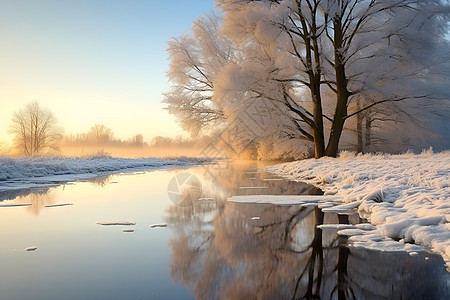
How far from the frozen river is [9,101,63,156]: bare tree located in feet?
156

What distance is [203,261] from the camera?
284cm

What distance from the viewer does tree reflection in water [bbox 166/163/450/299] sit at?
223 cm

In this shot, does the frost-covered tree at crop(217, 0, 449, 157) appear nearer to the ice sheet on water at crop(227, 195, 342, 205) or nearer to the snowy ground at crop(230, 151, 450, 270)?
the snowy ground at crop(230, 151, 450, 270)

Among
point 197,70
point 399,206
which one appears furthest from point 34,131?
point 399,206

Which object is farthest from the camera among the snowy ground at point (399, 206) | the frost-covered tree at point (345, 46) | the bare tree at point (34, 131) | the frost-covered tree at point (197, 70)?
the bare tree at point (34, 131)

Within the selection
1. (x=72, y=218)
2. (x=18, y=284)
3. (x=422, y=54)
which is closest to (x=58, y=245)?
(x=18, y=284)

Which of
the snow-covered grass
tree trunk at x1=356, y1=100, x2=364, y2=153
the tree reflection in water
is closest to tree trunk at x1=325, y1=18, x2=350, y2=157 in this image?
tree trunk at x1=356, y1=100, x2=364, y2=153

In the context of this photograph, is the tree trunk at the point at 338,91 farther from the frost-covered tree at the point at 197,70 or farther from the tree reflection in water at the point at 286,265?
the tree reflection in water at the point at 286,265

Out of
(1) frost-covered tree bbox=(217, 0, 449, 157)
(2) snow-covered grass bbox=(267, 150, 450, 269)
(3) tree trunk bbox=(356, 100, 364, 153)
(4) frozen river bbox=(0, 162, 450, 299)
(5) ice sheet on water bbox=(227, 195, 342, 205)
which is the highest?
(1) frost-covered tree bbox=(217, 0, 449, 157)

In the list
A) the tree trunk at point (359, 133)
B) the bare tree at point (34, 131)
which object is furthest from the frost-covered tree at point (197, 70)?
the bare tree at point (34, 131)

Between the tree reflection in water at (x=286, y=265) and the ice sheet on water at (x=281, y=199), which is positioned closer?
the tree reflection in water at (x=286, y=265)

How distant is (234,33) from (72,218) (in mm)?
11152

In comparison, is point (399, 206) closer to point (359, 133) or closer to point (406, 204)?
point (406, 204)

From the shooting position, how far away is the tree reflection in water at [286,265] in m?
2.23
